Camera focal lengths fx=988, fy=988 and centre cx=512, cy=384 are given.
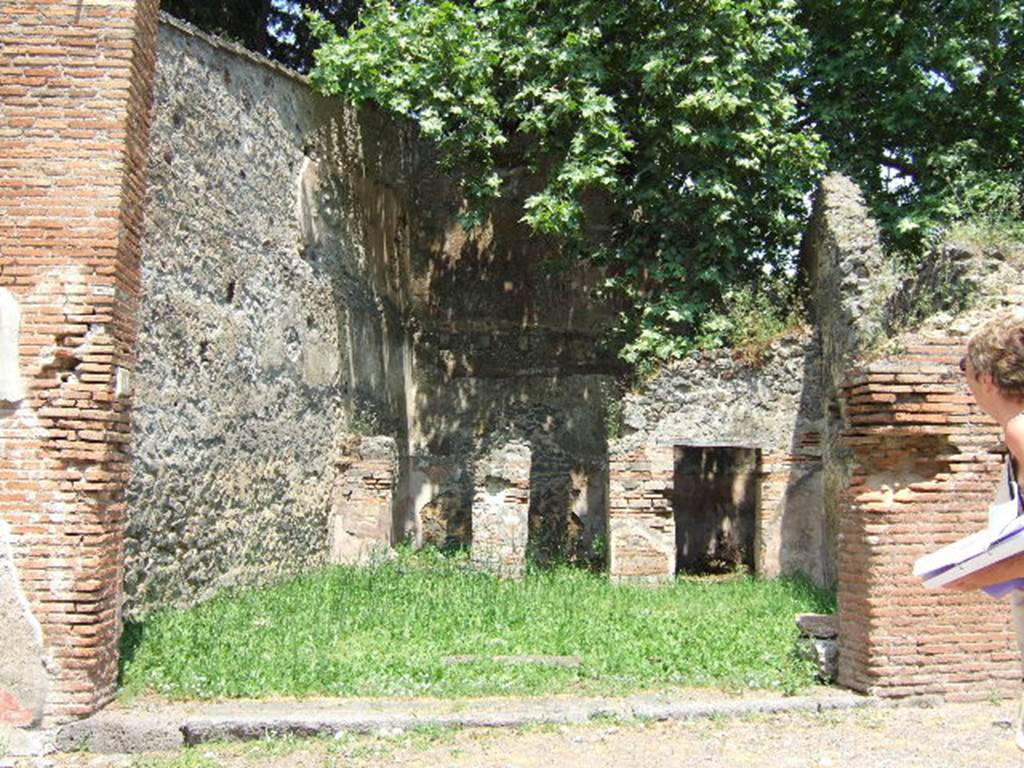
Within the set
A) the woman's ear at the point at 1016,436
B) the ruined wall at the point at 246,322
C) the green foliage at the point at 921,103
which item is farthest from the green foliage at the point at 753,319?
the woman's ear at the point at 1016,436

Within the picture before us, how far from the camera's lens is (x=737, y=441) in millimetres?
11492

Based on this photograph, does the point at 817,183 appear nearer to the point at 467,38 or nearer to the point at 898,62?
the point at 898,62

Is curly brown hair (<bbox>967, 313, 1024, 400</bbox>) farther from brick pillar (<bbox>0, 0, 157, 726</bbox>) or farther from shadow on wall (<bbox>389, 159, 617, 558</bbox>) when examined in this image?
shadow on wall (<bbox>389, 159, 617, 558</bbox>)

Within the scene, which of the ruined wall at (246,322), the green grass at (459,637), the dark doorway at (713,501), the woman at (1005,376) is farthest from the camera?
the dark doorway at (713,501)

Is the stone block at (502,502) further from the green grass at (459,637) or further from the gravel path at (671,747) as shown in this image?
the gravel path at (671,747)

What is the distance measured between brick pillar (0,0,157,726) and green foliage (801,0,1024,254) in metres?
9.22

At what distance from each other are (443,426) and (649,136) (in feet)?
17.0

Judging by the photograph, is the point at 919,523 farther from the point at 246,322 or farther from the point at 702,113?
the point at 702,113

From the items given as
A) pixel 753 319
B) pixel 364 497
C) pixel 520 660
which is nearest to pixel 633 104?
pixel 753 319

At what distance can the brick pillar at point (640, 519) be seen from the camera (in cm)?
1102

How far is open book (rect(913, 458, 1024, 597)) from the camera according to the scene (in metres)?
2.49

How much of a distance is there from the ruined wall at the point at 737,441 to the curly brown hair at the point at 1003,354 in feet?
27.9

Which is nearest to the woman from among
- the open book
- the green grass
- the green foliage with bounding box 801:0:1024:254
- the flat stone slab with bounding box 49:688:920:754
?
the open book

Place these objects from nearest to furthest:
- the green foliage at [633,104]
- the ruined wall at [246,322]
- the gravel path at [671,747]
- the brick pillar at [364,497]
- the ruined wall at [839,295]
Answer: the gravel path at [671,747], the ruined wall at [246,322], the ruined wall at [839,295], the green foliage at [633,104], the brick pillar at [364,497]
